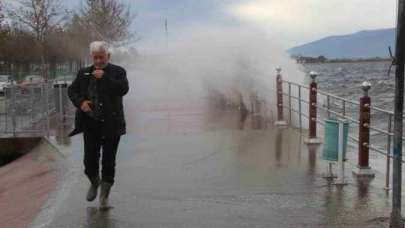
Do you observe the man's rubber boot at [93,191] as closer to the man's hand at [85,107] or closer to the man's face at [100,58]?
the man's hand at [85,107]

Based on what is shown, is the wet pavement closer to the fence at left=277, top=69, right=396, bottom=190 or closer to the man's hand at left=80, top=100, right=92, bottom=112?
the fence at left=277, top=69, right=396, bottom=190

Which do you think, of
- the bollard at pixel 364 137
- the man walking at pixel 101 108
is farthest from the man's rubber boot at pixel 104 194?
the bollard at pixel 364 137

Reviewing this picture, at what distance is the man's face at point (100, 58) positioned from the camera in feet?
23.7

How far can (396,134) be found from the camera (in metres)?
6.55

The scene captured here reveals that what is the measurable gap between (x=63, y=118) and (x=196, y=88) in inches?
344

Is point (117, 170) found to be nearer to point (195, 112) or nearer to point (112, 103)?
point (112, 103)

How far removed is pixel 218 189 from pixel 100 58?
2.30 m

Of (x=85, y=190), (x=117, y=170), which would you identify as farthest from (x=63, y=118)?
(x=85, y=190)

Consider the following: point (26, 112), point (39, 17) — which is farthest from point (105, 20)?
point (26, 112)

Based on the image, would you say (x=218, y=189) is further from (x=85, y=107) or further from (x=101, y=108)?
(x=85, y=107)

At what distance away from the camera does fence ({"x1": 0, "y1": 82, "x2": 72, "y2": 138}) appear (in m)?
15.1

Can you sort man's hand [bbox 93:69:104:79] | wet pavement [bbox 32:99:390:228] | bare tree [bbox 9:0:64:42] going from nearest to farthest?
wet pavement [bbox 32:99:390:228]
man's hand [bbox 93:69:104:79]
bare tree [bbox 9:0:64:42]

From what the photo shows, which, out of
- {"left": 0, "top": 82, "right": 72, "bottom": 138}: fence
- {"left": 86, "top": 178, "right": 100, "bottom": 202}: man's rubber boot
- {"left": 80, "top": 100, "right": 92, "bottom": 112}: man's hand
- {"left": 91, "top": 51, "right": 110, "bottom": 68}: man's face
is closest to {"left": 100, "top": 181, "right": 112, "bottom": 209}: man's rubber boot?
{"left": 86, "top": 178, "right": 100, "bottom": 202}: man's rubber boot

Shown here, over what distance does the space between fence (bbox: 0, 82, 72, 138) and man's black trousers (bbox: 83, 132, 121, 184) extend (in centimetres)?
747
